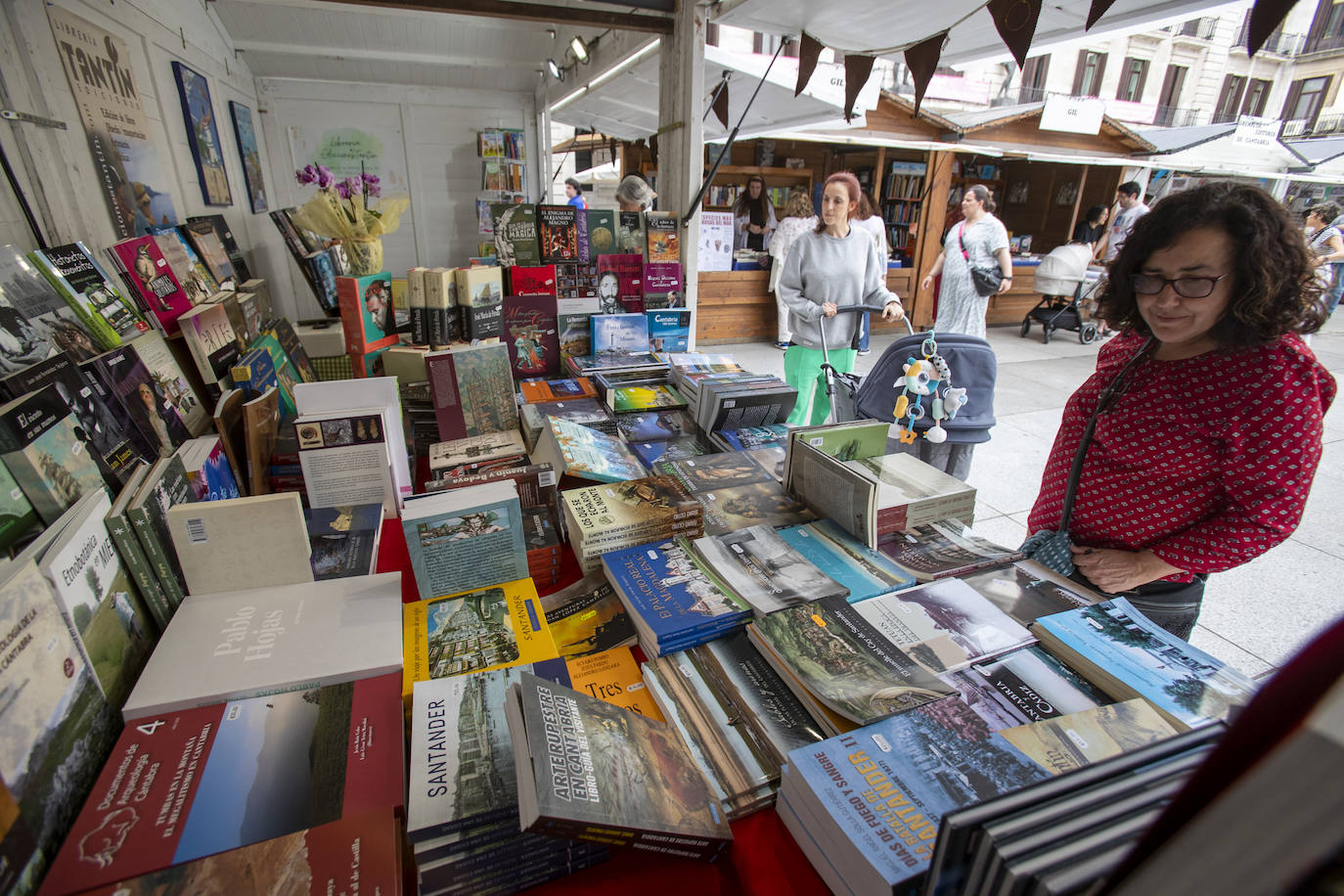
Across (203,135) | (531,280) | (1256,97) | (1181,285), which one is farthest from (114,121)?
(1256,97)

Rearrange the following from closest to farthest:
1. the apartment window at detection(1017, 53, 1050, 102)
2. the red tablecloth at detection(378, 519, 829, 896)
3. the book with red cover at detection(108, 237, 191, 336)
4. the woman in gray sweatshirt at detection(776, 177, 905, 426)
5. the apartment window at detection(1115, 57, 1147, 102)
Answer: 1. the red tablecloth at detection(378, 519, 829, 896)
2. the book with red cover at detection(108, 237, 191, 336)
3. the woman in gray sweatshirt at detection(776, 177, 905, 426)
4. the apartment window at detection(1017, 53, 1050, 102)
5. the apartment window at detection(1115, 57, 1147, 102)

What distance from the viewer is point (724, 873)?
0.86m

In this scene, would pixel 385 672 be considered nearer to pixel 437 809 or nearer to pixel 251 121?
pixel 437 809

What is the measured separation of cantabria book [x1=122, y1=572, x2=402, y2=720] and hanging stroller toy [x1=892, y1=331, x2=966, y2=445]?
177 centimetres

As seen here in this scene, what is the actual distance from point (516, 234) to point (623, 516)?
6.27 ft

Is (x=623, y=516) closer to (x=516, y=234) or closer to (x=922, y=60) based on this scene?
(x=516, y=234)

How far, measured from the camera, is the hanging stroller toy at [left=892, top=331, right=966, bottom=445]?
7.12 feet

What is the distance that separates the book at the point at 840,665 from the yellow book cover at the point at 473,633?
1.39 ft

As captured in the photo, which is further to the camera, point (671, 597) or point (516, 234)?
point (516, 234)

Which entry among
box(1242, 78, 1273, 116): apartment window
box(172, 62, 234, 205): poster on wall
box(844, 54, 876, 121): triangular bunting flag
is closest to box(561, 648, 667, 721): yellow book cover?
box(844, 54, 876, 121): triangular bunting flag

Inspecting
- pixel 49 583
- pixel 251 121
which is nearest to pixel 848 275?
pixel 49 583

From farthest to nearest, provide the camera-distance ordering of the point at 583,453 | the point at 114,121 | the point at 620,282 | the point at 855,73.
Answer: the point at 620,282, the point at 855,73, the point at 114,121, the point at 583,453

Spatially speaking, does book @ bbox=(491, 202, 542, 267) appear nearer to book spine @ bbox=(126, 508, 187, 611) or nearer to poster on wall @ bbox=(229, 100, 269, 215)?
book spine @ bbox=(126, 508, 187, 611)

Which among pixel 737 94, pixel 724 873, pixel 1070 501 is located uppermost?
pixel 737 94
